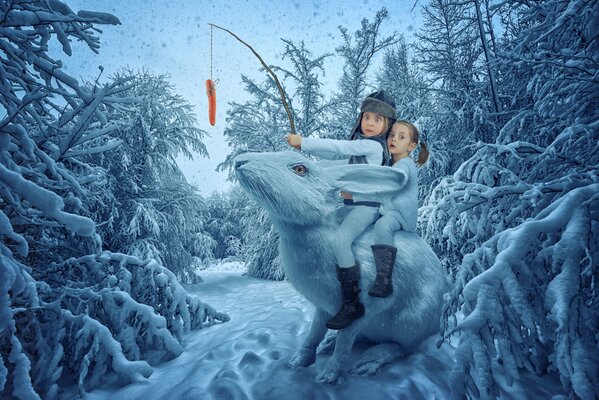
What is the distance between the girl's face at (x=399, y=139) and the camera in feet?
6.77

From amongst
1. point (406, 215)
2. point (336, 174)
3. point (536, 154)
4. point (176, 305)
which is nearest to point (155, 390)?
point (176, 305)

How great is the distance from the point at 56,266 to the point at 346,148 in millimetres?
2294

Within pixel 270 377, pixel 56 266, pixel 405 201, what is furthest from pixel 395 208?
pixel 56 266

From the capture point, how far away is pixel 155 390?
171cm

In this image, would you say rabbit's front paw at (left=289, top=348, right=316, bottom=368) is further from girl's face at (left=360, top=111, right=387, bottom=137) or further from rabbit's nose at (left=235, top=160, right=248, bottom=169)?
girl's face at (left=360, top=111, right=387, bottom=137)

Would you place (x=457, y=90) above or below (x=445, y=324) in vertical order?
above

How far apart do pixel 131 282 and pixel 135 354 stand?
0.62 meters

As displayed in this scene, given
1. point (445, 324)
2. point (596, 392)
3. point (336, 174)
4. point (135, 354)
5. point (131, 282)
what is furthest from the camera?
point (131, 282)

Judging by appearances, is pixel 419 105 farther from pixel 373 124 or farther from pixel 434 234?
pixel 373 124

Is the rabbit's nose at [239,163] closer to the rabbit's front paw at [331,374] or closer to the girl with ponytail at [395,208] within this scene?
the girl with ponytail at [395,208]

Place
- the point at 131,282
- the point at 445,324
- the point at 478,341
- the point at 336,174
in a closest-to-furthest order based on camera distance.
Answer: the point at 478,341, the point at 445,324, the point at 336,174, the point at 131,282

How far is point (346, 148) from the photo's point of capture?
191cm

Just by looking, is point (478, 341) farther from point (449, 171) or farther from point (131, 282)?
point (449, 171)

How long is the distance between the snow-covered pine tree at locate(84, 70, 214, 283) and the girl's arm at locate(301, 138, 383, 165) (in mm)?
5097
